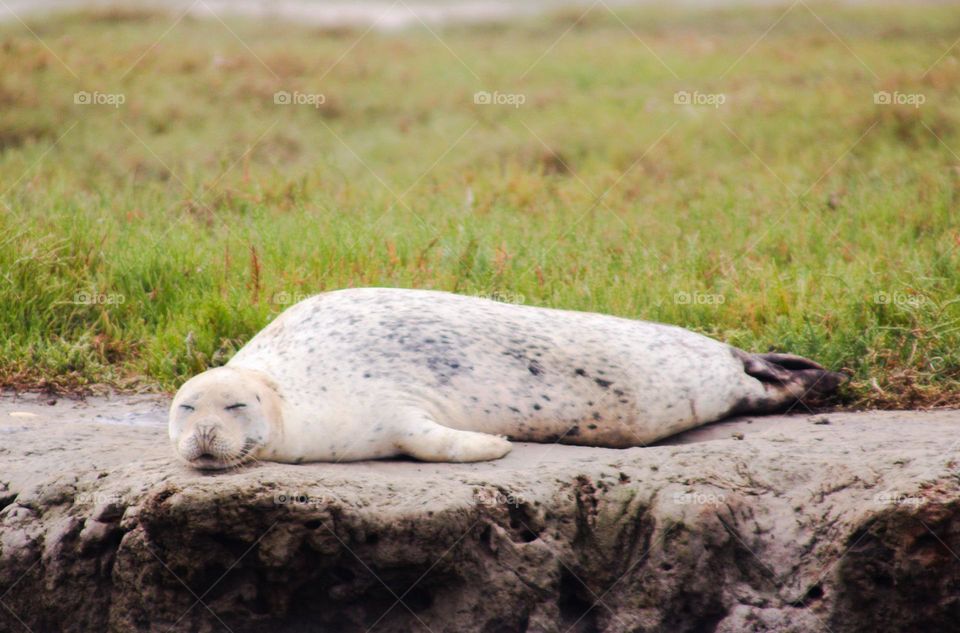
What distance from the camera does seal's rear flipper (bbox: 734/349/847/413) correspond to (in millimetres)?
5281

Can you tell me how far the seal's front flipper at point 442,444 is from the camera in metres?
4.33

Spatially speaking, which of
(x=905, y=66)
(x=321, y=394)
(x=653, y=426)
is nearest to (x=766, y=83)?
(x=905, y=66)
